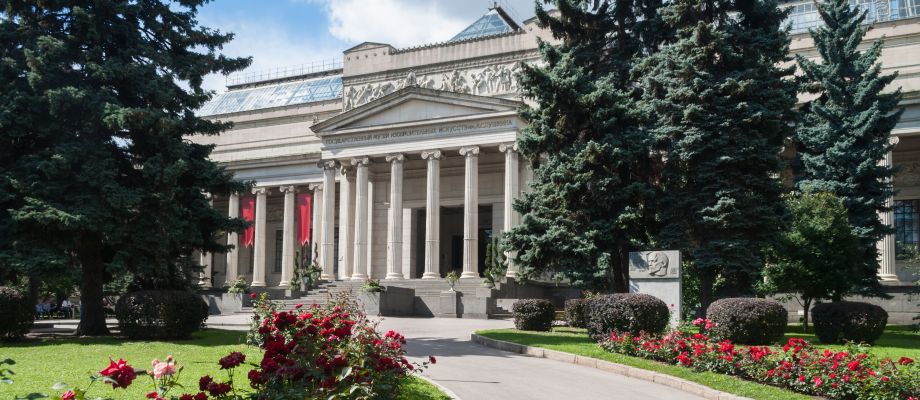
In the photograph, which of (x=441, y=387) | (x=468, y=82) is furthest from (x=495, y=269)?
(x=441, y=387)

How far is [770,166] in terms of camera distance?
23891 millimetres

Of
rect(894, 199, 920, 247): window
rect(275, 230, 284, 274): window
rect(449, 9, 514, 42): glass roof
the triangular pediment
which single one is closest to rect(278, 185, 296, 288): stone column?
the triangular pediment

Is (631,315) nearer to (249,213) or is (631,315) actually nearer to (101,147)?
(101,147)

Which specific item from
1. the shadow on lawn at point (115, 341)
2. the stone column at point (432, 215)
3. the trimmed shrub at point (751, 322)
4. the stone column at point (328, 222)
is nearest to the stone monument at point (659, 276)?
the trimmed shrub at point (751, 322)

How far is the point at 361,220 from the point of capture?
44406mm

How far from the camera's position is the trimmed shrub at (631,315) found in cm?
1816

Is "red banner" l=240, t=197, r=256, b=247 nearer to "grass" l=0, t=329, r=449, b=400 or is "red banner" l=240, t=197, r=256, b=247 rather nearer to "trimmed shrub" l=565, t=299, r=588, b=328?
"grass" l=0, t=329, r=449, b=400

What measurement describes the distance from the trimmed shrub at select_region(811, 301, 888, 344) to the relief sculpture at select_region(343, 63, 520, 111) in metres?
26.6

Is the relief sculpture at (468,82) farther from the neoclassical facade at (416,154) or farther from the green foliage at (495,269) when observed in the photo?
the green foliage at (495,269)

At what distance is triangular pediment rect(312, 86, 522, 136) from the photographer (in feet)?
136

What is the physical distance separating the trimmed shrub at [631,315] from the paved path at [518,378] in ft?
6.63

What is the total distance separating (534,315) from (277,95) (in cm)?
4378

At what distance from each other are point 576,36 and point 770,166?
8.04 meters

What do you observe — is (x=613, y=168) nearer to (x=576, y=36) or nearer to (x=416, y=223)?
(x=576, y=36)
